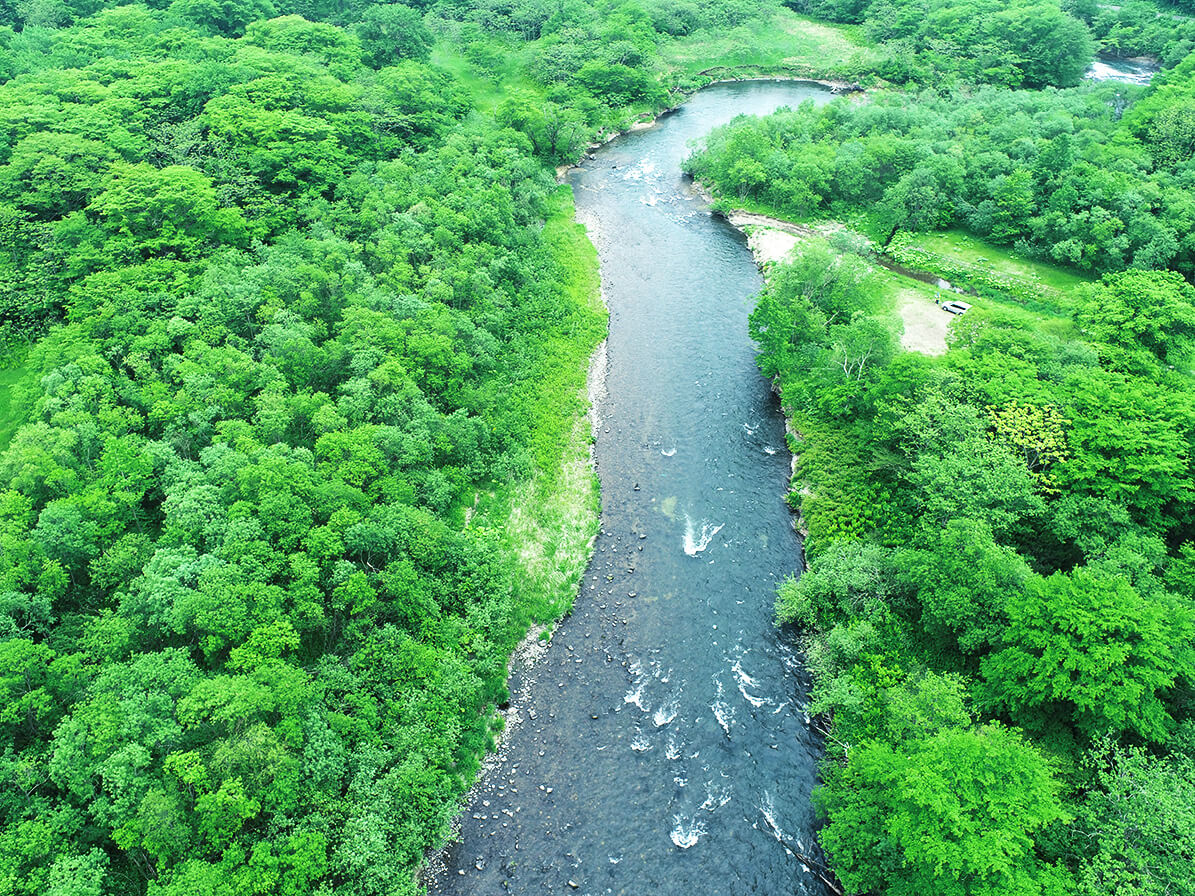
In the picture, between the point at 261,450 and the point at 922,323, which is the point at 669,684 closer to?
the point at 261,450

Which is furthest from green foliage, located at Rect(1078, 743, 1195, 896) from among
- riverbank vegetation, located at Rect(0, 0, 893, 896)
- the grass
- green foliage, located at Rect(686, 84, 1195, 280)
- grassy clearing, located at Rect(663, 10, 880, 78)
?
grassy clearing, located at Rect(663, 10, 880, 78)

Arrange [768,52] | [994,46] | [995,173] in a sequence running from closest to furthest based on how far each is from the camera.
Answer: [995,173] < [994,46] < [768,52]

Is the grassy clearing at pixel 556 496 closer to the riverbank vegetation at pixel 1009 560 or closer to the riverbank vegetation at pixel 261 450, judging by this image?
the riverbank vegetation at pixel 261 450

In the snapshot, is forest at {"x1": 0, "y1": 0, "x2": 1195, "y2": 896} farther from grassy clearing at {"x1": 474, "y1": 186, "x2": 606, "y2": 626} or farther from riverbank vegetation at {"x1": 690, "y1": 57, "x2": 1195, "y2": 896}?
grassy clearing at {"x1": 474, "y1": 186, "x2": 606, "y2": 626}

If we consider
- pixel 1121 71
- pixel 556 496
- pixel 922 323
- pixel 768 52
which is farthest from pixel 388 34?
pixel 1121 71

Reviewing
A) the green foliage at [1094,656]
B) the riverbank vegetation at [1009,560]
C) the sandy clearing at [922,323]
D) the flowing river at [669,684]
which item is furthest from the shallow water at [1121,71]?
the green foliage at [1094,656]

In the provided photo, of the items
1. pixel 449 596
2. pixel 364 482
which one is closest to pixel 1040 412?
pixel 449 596
